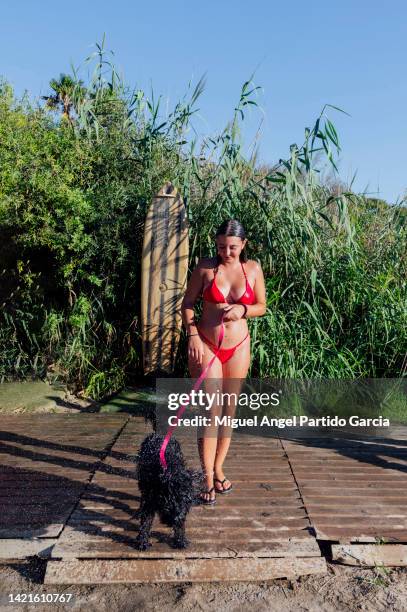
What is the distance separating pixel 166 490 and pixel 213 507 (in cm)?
67

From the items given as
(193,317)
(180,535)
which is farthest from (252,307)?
(180,535)

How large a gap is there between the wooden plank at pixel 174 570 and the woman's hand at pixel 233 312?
1195 mm

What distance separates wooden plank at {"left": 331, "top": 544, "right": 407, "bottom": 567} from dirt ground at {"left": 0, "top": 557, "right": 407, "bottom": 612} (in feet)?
0.15

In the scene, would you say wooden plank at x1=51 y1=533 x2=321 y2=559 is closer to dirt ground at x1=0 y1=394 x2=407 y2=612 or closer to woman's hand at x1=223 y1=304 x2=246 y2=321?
dirt ground at x1=0 y1=394 x2=407 y2=612

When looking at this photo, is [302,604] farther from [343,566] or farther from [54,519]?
[54,519]

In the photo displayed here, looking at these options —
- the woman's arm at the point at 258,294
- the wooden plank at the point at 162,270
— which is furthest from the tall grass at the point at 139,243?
the woman's arm at the point at 258,294

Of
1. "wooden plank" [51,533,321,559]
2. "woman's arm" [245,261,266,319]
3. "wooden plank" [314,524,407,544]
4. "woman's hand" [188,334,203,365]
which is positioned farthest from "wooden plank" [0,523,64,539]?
"woman's arm" [245,261,266,319]

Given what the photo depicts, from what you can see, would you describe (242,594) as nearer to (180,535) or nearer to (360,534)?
(180,535)

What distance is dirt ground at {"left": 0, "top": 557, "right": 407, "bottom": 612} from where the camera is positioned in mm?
2404

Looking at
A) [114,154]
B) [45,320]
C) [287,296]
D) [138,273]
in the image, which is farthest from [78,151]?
[287,296]

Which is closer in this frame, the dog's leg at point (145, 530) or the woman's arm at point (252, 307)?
the dog's leg at point (145, 530)

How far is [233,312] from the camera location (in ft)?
10.1

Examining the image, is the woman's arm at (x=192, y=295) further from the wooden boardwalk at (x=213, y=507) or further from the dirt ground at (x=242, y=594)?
the dirt ground at (x=242, y=594)

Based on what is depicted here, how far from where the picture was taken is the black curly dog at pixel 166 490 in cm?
263
